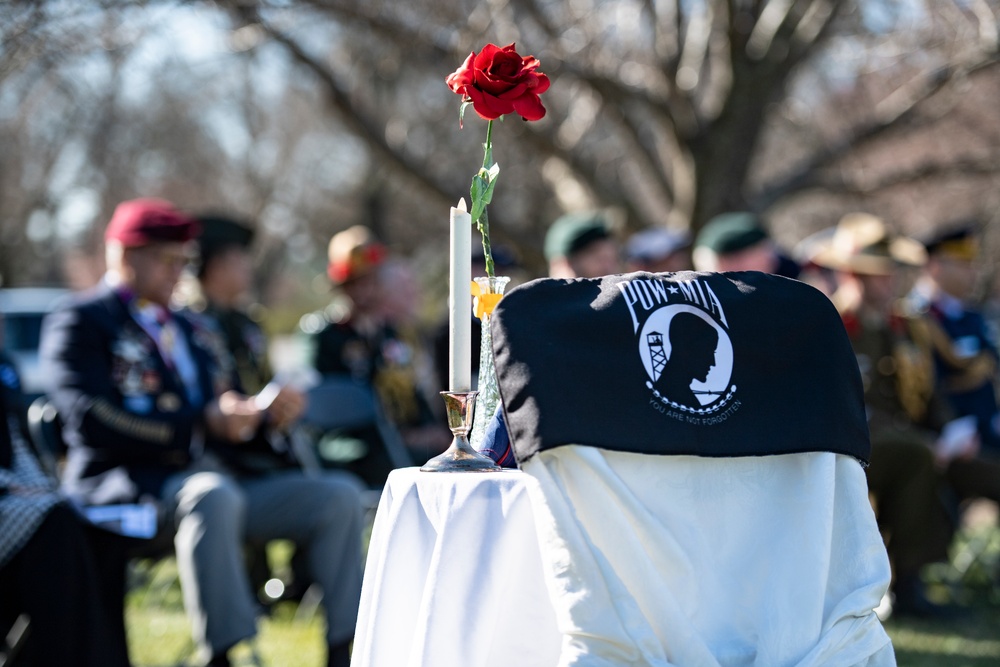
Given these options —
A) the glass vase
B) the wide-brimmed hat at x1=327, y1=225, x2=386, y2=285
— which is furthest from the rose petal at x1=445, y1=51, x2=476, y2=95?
the wide-brimmed hat at x1=327, y1=225, x2=386, y2=285

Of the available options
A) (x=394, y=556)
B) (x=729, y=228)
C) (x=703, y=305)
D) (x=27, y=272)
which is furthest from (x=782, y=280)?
(x=27, y=272)

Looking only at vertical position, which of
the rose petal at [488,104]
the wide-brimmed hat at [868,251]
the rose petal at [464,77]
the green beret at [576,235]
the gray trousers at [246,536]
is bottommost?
the gray trousers at [246,536]

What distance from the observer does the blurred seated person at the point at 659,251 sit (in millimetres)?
6680

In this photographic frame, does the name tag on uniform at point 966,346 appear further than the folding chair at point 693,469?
Yes

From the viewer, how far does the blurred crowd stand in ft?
12.5

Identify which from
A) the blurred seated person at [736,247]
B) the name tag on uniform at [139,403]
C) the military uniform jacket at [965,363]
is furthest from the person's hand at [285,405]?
the military uniform jacket at [965,363]

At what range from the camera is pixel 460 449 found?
8.59 feet

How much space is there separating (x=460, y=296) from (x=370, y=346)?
365cm

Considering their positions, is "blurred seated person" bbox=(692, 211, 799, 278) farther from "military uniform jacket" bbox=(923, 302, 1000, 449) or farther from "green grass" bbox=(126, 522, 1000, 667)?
"green grass" bbox=(126, 522, 1000, 667)

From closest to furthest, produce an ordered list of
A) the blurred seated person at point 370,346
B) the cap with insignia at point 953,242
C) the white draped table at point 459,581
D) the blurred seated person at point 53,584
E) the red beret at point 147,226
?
the white draped table at point 459,581
the blurred seated person at point 53,584
the red beret at point 147,226
the blurred seated person at point 370,346
the cap with insignia at point 953,242

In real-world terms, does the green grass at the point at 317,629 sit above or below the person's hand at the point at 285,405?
below

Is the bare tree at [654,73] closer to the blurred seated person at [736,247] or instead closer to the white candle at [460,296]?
the blurred seated person at [736,247]

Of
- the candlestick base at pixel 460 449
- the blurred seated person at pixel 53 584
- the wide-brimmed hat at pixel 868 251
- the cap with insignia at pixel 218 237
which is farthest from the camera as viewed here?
the wide-brimmed hat at pixel 868 251

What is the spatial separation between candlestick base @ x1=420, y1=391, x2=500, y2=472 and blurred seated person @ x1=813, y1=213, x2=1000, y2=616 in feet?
12.1
